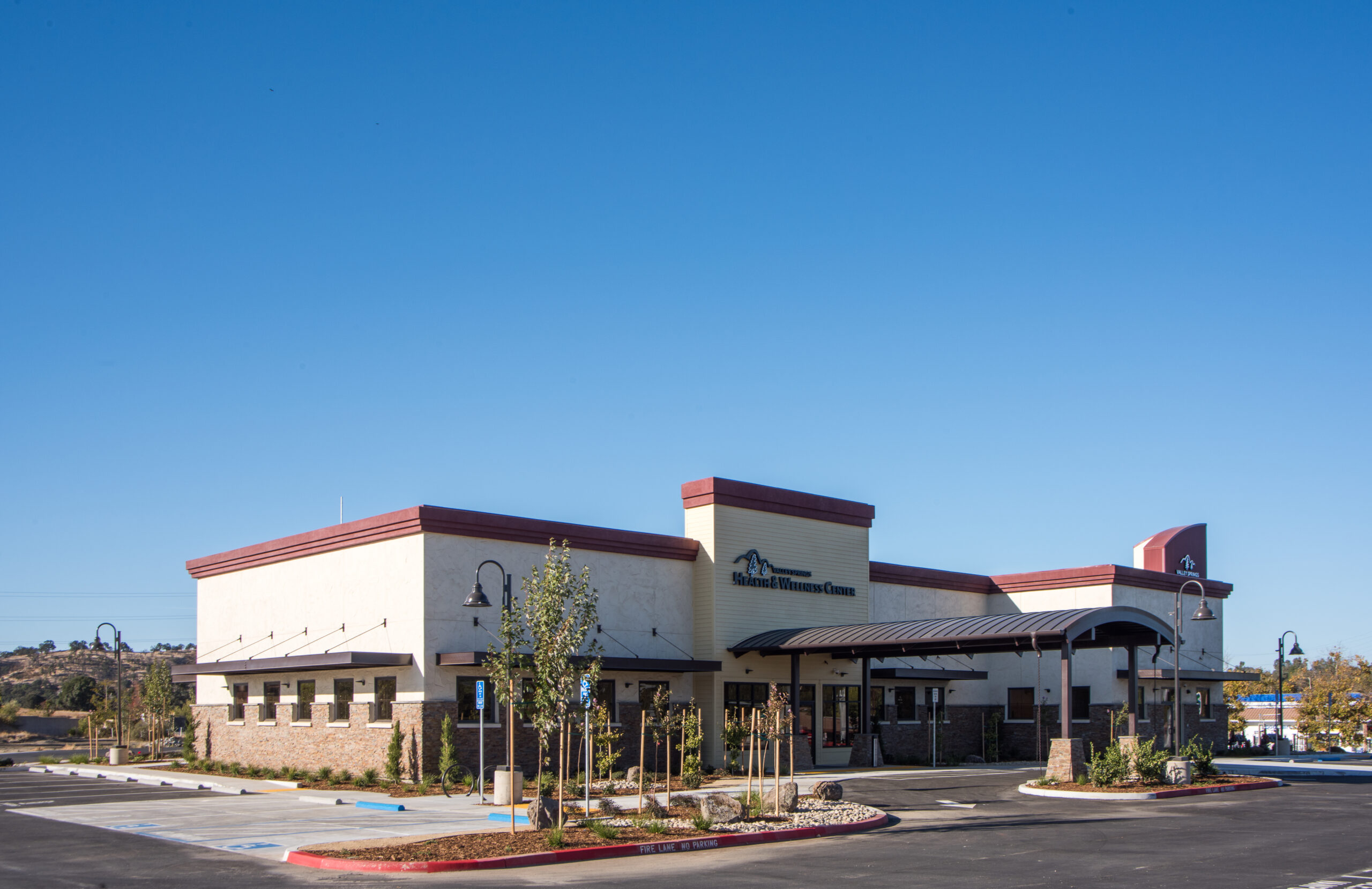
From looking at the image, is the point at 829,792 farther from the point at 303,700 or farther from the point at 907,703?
the point at 907,703

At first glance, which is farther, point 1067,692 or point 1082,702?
point 1082,702

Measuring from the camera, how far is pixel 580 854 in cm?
1795

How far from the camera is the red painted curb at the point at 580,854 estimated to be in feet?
54.9

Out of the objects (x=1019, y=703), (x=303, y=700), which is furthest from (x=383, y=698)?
(x=1019, y=703)

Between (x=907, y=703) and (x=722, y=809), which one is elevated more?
(x=722, y=809)

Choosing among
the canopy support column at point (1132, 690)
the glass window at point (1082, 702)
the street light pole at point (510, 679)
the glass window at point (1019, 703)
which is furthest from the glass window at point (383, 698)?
the glass window at point (1082, 702)

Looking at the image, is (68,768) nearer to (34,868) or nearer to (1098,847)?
(34,868)

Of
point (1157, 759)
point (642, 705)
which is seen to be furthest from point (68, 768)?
point (1157, 759)

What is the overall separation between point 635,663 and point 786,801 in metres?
10.9

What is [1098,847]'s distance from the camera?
18.6m

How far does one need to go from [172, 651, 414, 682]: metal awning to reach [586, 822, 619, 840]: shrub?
1238 cm

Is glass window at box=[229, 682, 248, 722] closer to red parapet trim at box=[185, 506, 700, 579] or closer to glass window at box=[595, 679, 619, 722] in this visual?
red parapet trim at box=[185, 506, 700, 579]

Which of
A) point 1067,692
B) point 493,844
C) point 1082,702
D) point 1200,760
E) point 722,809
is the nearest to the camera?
point 493,844

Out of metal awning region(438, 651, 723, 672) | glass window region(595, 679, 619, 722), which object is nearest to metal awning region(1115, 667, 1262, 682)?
metal awning region(438, 651, 723, 672)
